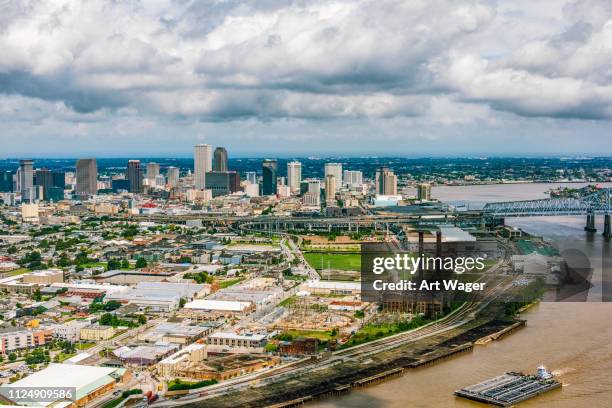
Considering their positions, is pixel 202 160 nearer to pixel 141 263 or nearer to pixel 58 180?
pixel 58 180

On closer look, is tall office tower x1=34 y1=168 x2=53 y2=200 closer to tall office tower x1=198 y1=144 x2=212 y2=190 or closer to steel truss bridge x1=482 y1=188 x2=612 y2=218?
tall office tower x1=198 y1=144 x2=212 y2=190

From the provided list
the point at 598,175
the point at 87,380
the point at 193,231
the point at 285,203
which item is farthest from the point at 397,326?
the point at 598,175

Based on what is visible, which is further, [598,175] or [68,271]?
[598,175]

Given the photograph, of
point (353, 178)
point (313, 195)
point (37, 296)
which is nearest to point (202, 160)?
point (353, 178)

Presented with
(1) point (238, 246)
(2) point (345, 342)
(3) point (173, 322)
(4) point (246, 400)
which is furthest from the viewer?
(1) point (238, 246)

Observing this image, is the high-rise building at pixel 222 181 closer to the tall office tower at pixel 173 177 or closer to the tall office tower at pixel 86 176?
the tall office tower at pixel 173 177

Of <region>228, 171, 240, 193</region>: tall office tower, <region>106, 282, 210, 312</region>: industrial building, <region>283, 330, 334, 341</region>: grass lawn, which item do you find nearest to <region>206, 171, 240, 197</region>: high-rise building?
<region>228, 171, 240, 193</region>: tall office tower

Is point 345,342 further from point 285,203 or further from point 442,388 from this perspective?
point 285,203
